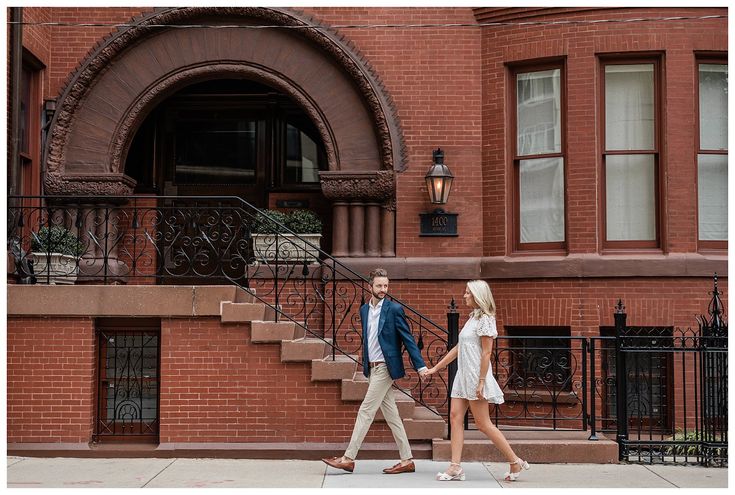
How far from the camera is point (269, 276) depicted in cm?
1259

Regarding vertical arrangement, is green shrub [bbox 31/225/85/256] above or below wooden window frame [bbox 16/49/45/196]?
below

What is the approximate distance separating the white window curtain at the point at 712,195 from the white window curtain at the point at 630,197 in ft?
1.88

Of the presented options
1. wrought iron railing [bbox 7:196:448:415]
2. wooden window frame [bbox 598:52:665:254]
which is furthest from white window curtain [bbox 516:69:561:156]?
wrought iron railing [bbox 7:196:448:415]

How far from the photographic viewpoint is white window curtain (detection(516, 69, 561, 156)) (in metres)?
12.7

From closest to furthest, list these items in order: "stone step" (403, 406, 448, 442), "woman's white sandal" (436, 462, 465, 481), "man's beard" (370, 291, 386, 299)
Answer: "woman's white sandal" (436, 462, 465, 481), "man's beard" (370, 291, 386, 299), "stone step" (403, 406, 448, 442)

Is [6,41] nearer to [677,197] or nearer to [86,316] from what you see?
[86,316]

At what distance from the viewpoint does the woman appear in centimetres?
889

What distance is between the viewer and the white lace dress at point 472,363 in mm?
8938

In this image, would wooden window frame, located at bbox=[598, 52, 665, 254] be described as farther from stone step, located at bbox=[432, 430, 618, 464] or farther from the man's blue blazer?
the man's blue blazer

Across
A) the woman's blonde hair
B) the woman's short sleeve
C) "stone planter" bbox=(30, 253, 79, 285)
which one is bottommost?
the woman's short sleeve

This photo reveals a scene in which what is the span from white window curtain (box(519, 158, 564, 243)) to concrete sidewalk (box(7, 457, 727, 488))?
11.2ft

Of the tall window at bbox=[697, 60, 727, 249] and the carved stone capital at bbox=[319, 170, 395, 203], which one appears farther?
the carved stone capital at bbox=[319, 170, 395, 203]

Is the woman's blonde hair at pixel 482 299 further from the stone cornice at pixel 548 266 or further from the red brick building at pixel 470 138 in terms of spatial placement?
the stone cornice at pixel 548 266

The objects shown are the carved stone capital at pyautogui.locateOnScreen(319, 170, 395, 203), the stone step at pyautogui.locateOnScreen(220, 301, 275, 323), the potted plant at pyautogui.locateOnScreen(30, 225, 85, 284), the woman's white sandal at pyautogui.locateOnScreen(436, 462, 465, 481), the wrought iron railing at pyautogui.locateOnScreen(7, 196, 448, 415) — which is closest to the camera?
the woman's white sandal at pyautogui.locateOnScreen(436, 462, 465, 481)
